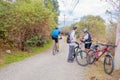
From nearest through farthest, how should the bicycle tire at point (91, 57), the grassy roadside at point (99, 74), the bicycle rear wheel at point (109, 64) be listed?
the grassy roadside at point (99, 74), the bicycle rear wheel at point (109, 64), the bicycle tire at point (91, 57)

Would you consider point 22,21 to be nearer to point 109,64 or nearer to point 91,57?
point 91,57

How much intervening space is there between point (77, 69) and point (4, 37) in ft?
24.9

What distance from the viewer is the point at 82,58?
12898 mm

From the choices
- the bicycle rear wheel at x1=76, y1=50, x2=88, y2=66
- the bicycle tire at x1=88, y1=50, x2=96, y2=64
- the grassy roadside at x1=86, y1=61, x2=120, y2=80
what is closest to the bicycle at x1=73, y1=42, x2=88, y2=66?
the bicycle rear wheel at x1=76, y1=50, x2=88, y2=66

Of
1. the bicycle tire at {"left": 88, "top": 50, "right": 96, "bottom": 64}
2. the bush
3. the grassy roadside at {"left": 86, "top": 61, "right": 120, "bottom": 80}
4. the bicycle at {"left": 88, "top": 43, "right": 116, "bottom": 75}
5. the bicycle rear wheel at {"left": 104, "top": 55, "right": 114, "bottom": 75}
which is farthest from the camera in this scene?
the bush

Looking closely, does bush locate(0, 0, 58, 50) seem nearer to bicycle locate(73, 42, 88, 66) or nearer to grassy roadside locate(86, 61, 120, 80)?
bicycle locate(73, 42, 88, 66)

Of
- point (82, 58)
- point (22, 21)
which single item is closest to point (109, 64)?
point (82, 58)

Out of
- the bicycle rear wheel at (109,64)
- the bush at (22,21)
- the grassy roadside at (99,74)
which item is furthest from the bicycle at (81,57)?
the bush at (22,21)

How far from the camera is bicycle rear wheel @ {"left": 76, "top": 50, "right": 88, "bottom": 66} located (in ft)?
41.7

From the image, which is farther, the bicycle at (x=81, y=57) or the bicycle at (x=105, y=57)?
the bicycle at (x=81, y=57)

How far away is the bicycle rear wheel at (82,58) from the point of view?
12.7 metres

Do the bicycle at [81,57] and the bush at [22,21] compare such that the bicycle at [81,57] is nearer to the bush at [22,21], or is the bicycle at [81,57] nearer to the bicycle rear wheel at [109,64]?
the bicycle rear wheel at [109,64]

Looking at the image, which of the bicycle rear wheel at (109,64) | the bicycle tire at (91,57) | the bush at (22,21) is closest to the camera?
the bicycle rear wheel at (109,64)

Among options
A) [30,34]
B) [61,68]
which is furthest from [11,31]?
[61,68]
